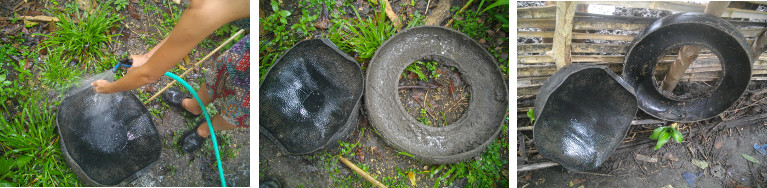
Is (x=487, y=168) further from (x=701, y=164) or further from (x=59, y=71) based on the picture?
(x=59, y=71)

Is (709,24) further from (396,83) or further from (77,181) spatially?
(77,181)

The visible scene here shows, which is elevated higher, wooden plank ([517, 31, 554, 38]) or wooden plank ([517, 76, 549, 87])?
wooden plank ([517, 31, 554, 38])

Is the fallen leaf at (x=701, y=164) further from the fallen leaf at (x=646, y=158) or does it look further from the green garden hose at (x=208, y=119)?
the green garden hose at (x=208, y=119)

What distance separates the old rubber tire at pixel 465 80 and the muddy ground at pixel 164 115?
74 cm

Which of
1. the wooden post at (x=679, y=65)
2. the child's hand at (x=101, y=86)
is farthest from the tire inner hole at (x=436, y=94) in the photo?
the child's hand at (x=101, y=86)

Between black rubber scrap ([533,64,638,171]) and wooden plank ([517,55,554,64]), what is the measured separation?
5.3 inches

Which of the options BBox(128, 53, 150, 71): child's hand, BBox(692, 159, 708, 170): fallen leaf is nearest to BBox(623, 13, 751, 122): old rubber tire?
BBox(692, 159, 708, 170): fallen leaf

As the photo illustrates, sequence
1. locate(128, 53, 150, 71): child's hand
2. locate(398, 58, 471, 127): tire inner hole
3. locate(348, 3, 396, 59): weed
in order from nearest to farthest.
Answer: locate(128, 53, 150, 71): child's hand, locate(348, 3, 396, 59): weed, locate(398, 58, 471, 127): tire inner hole

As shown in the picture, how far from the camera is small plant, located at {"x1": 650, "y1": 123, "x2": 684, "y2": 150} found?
1.92 m

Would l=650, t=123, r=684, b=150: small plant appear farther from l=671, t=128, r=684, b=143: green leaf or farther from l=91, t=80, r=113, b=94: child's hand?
l=91, t=80, r=113, b=94: child's hand

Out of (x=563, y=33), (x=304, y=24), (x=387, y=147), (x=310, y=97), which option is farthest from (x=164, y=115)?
(x=563, y=33)

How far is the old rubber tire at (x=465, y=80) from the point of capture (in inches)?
86.8

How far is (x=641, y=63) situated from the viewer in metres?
1.90

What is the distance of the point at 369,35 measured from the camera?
2225mm
